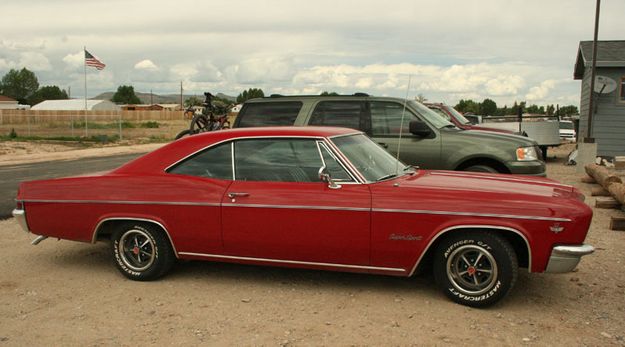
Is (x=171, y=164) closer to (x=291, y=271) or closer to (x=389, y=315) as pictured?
(x=291, y=271)

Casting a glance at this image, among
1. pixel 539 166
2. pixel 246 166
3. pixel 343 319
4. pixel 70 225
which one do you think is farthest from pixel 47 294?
pixel 539 166

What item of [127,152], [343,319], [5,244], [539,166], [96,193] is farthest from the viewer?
[127,152]

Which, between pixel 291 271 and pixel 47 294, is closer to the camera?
pixel 47 294

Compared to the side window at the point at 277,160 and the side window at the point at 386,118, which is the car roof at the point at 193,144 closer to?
the side window at the point at 277,160

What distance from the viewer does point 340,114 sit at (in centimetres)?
870

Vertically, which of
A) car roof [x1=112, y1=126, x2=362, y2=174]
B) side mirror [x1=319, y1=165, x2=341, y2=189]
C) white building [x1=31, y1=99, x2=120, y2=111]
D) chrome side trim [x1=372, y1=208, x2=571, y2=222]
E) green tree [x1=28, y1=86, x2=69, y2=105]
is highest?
green tree [x1=28, y1=86, x2=69, y2=105]

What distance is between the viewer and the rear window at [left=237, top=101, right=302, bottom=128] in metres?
8.76

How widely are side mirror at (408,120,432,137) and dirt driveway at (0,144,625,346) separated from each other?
117 inches

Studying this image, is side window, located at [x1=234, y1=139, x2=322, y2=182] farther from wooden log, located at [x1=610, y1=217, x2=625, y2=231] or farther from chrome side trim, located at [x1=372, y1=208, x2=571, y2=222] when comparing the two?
wooden log, located at [x1=610, y1=217, x2=625, y2=231]

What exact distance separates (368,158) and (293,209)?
922 millimetres

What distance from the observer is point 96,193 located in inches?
216

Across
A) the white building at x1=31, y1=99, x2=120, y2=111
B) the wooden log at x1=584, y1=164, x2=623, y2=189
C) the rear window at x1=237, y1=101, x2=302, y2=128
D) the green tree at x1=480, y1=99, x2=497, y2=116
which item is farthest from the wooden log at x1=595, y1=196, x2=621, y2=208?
the white building at x1=31, y1=99, x2=120, y2=111

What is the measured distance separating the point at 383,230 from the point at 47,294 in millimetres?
2977

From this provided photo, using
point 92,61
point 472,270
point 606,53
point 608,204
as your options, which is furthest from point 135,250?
point 92,61
